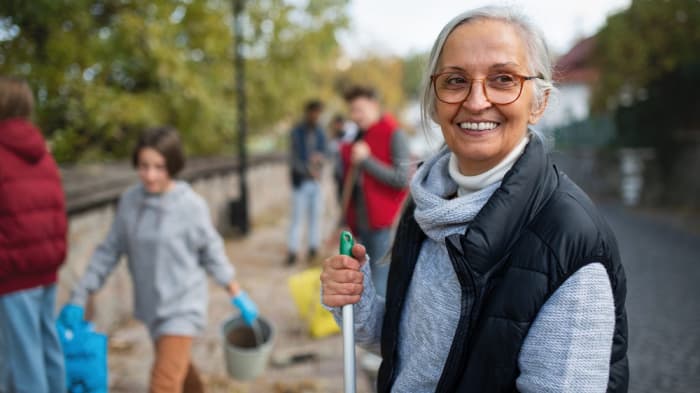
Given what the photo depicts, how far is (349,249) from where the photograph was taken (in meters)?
1.57

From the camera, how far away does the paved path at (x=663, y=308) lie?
3801 millimetres

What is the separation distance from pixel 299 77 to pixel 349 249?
8667 millimetres

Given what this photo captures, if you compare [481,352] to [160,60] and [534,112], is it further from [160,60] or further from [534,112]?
[160,60]

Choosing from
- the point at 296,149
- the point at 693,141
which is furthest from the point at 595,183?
the point at 296,149

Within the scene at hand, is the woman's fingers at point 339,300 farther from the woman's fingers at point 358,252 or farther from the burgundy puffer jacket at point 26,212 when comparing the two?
the burgundy puffer jacket at point 26,212

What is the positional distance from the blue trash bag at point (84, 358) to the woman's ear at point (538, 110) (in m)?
2.09

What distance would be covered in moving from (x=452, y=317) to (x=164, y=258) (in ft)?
6.15

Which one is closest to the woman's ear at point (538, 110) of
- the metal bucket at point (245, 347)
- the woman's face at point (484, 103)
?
the woman's face at point (484, 103)


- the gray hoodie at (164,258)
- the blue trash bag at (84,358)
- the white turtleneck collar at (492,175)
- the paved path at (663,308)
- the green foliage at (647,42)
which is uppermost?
the green foliage at (647,42)

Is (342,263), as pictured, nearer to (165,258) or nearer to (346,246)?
(346,246)

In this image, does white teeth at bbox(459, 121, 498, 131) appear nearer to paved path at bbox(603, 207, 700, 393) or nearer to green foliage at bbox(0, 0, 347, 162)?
paved path at bbox(603, 207, 700, 393)

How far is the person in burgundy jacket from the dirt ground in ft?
3.28

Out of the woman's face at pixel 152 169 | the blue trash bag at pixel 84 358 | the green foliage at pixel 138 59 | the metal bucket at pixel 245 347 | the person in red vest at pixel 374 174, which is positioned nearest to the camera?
the blue trash bag at pixel 84 358

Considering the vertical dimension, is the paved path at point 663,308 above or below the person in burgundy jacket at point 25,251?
below
